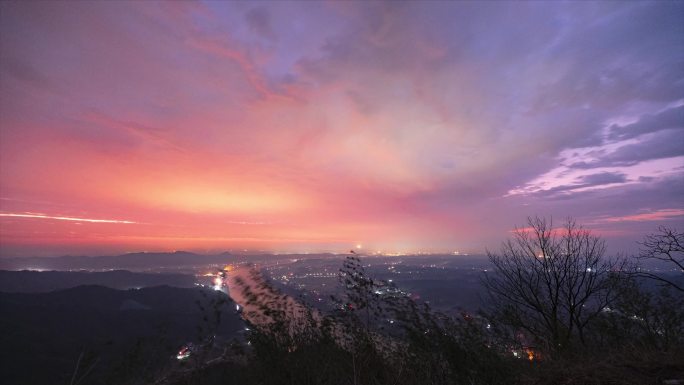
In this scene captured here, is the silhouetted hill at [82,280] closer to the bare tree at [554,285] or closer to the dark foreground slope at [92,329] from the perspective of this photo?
the dark foreground slope at [92,329]

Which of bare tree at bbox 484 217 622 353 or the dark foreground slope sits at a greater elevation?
bare tree at bbox 484 217 622 353

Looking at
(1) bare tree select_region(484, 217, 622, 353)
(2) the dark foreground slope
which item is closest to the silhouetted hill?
(2) the dark foreground slope

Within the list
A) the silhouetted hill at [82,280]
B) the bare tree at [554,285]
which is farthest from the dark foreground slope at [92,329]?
the silhouetted hill at [82,280]

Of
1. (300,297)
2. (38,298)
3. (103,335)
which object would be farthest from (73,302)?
(300,297)

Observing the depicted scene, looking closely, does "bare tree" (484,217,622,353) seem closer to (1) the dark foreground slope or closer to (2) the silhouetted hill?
(1) the dark foreground slope

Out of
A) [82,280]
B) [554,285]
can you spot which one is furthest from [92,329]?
[82,280]

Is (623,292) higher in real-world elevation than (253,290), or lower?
lower

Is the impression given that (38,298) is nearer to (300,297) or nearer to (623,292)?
(300,297)

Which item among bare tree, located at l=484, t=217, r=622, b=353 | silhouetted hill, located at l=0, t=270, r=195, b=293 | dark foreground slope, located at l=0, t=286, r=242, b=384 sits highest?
bare tree, located at l=484, t=217, r=622, b=353
